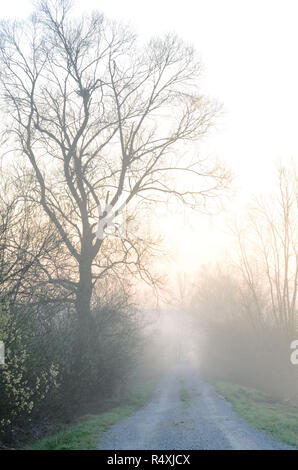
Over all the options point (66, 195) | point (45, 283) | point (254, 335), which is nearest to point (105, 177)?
point (66, 195)

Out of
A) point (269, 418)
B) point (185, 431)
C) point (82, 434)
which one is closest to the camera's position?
point (82, 434)

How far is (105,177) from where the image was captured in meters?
20.1

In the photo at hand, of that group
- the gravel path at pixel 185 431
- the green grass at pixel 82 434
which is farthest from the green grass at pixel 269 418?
the green grass at pixel 82 434

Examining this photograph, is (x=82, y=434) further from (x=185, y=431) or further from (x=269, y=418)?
(x=269, y=418)

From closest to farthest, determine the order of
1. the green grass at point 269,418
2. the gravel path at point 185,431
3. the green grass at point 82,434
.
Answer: the gravel path at point 185,431 < the green grass at point 82,434 < the green grass at point 269,418

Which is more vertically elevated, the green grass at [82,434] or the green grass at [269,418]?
the green grass at [82,434]

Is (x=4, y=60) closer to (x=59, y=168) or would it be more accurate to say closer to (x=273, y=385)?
(x=59, y=168)

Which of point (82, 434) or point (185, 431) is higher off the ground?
point (82, 434)

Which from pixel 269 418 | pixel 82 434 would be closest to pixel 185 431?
pixel 82 434

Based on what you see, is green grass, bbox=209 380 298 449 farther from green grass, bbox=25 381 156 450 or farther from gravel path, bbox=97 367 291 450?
green grass, bbox=25 381 156 450

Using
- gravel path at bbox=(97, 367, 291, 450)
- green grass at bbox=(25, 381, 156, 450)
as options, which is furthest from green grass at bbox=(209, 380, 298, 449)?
green grass at bbox=(25, 381, 156, 450)

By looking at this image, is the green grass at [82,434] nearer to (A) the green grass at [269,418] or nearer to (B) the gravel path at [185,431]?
(B) the gravel path at [185,431]

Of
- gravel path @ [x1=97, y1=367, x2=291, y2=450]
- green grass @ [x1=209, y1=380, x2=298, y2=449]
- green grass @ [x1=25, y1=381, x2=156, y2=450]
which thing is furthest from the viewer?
green grass @ [x1=209, y1=380, x2=298, y2=449]
